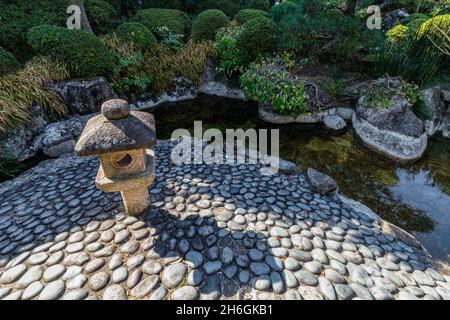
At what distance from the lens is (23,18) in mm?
6688

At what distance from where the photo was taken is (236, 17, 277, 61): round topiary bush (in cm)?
670

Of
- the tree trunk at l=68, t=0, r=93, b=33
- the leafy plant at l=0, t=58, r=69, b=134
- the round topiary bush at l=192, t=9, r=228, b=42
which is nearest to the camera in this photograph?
the leafy plant at l=0, t=58, r=69, b=134

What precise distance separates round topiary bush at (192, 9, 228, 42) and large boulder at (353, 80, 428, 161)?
5.08 m

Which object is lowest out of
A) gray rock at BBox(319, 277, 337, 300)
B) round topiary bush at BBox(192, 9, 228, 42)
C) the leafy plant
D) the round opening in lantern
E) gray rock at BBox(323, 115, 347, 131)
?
gray rock at BBox(319, 277, 337, 300)

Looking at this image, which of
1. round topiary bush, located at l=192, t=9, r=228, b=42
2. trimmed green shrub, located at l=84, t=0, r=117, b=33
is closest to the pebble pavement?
round topiary bush, located at l=192, t=9, r=228, b=42

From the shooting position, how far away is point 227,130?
20.6 ft

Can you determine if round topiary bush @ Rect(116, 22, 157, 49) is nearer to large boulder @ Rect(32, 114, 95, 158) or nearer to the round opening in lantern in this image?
large boulder @ Rect(32, 114, 95, 158)

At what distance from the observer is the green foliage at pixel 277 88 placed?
5.91 meters

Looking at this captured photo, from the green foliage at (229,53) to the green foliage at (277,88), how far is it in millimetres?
799

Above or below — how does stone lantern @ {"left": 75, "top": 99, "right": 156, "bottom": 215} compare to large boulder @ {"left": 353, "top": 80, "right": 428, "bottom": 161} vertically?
above

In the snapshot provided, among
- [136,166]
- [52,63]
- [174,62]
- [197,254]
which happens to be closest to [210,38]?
[174,62]

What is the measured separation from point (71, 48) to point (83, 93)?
1104 millimetres

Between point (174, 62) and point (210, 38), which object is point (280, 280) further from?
point (210, 38)
